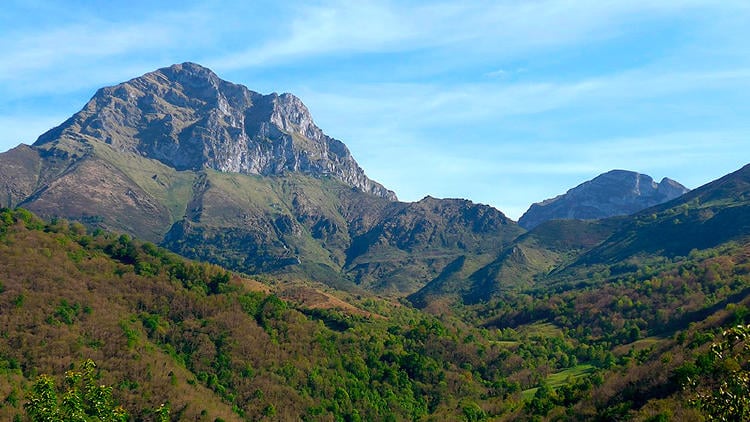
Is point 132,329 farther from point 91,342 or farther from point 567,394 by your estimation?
point 567,394

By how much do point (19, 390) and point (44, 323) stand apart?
121 feet

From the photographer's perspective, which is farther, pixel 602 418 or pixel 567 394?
pixel 567 394

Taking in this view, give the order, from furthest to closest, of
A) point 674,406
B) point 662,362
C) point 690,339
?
point 690,339 < point 662,362 < point 674,406

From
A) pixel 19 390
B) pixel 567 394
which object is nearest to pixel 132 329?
pixel 19 390

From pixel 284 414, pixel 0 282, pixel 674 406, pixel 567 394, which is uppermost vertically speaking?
pixel 0 282

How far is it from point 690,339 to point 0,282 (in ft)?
632

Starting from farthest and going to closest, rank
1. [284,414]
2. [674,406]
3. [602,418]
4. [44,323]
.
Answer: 1. [284,414]
2. [44,323]
3. [602,418]
4. [674,406]

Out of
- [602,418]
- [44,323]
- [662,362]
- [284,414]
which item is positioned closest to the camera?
[602,418]

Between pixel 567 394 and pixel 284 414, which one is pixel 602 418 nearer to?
pixel 567 394

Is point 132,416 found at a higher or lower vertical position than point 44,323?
lower

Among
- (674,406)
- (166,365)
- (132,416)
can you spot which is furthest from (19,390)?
(674,406)

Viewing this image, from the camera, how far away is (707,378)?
368ft

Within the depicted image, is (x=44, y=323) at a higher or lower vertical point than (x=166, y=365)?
higher

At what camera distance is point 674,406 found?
10788 centimetres
